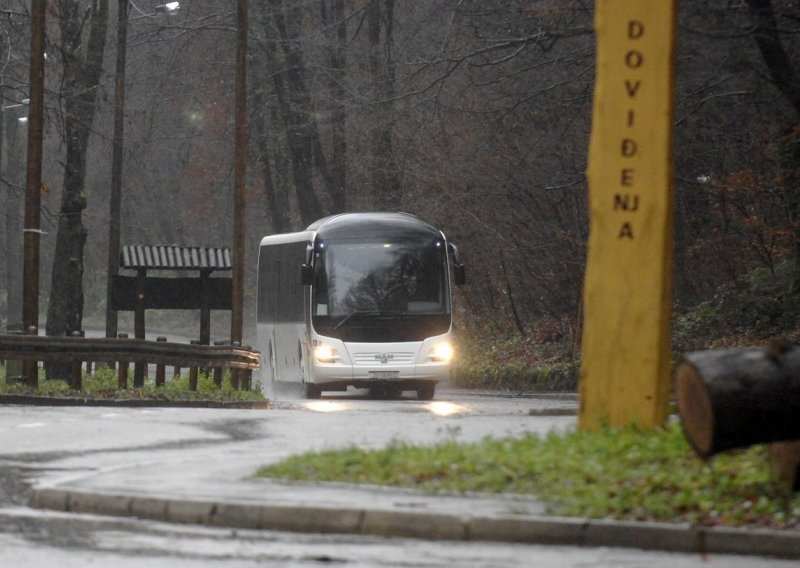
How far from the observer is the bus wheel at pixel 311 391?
33.4 m

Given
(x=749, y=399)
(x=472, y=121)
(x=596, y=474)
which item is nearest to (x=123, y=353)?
(x=472, y=121)

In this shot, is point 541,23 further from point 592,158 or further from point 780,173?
point 592,158

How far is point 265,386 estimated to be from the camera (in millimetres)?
39906

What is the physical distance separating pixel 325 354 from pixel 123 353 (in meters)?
5.18

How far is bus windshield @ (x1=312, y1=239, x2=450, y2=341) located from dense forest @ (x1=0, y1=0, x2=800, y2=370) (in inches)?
107

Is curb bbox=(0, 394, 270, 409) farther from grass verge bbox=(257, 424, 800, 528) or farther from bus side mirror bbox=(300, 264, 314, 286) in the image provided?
grass verge bbox=(257, 424, 800, 528)

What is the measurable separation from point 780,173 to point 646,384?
16.0 m

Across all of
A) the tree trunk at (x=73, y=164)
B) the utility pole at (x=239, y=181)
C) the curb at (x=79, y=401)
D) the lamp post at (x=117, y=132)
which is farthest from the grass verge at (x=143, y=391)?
the lamp post at (x=117, y=132)

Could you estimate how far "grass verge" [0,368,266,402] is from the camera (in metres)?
26.8

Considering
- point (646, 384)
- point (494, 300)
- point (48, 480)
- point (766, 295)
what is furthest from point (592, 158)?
point (494, 300)

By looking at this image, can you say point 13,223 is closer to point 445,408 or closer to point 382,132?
point 382,132

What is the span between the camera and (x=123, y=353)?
27.9 meters

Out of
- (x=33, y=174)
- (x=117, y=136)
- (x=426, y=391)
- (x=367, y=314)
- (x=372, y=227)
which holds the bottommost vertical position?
(x=426, y=391)

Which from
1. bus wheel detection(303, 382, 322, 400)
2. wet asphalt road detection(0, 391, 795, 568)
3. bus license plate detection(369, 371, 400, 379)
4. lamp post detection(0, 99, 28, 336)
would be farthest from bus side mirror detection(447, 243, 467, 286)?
lamp post detection(0, 99, 28, 336)
